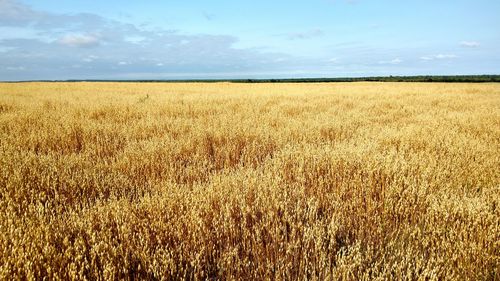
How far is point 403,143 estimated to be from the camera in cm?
542

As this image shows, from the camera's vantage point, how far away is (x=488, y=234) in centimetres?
239

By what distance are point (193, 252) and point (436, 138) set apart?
4.93m

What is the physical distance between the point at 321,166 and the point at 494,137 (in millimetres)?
4429

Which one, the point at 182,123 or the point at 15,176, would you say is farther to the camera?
the point at 182,123

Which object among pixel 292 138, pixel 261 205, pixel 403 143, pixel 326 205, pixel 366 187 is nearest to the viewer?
pixel 261 205

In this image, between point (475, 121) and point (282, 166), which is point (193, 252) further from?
point (475, 121)

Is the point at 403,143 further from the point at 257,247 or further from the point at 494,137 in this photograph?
the point at 257,247

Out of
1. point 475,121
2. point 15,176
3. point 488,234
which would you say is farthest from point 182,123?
point 475,121

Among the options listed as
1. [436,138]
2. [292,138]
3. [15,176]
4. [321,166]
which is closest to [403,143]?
[436,138]

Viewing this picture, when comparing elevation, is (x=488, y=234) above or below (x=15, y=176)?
below

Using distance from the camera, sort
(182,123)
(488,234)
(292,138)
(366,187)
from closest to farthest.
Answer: (488,234) < (366,187) < (292,138) < (182,123)

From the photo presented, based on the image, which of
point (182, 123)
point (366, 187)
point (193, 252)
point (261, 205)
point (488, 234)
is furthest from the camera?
point (182, 123)

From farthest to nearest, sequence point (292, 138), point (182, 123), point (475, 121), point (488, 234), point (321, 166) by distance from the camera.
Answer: point (475, 121) < point (182, 123) < point (292, 138) < point (321, 166) < point (488, 234)

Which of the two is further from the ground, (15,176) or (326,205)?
(15,176)
